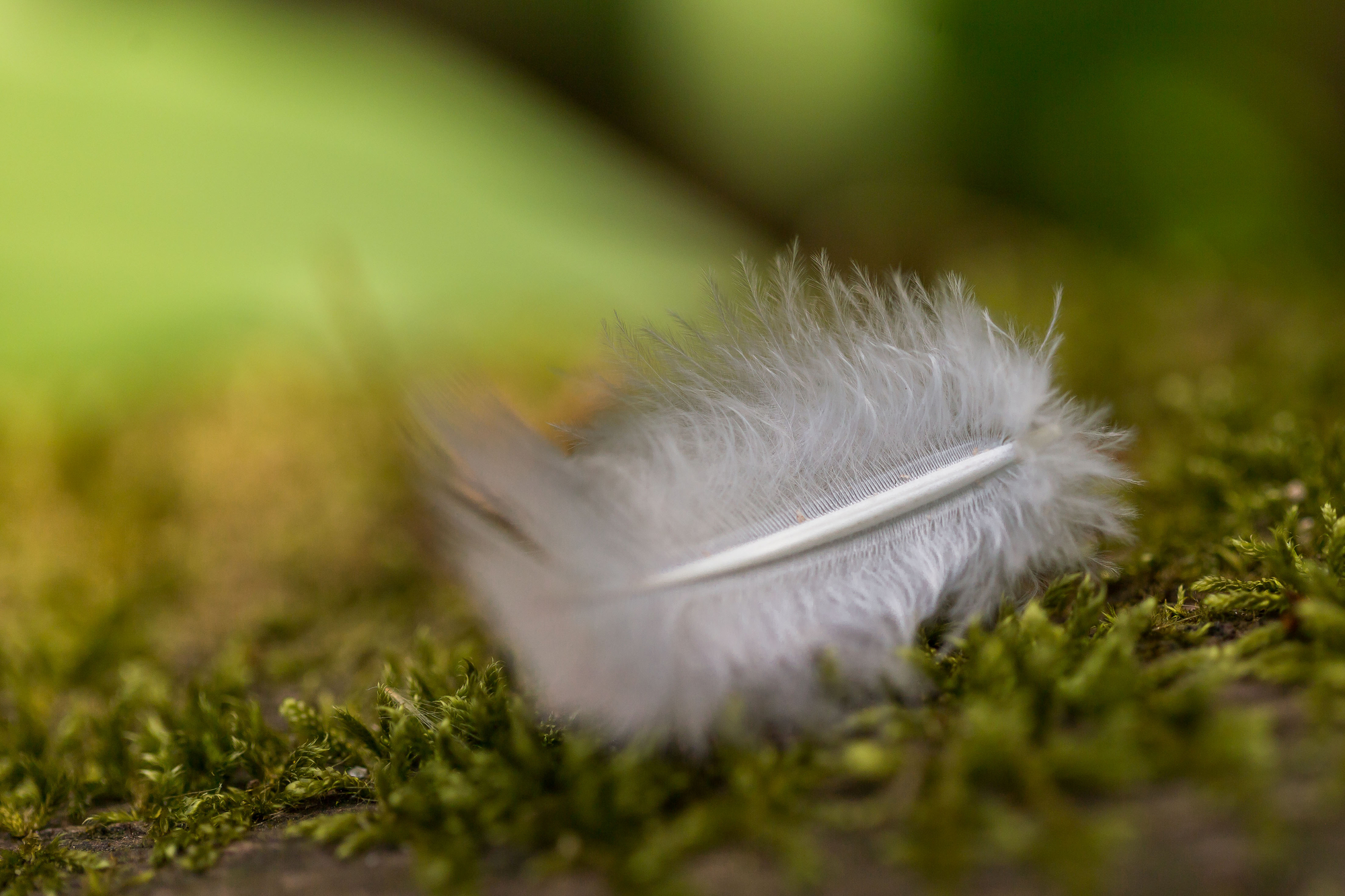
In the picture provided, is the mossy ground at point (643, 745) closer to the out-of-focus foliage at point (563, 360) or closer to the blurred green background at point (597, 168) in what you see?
the out-of-focus foliage at point (563, 360)

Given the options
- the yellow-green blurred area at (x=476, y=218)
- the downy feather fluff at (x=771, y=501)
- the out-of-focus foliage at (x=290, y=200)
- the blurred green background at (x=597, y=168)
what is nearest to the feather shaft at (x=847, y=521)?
the downy feather fluff at (x=771, y=501)

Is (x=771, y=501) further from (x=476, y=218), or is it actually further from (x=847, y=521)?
(x=476, y=218)

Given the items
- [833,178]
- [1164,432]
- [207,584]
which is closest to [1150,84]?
[833,178]

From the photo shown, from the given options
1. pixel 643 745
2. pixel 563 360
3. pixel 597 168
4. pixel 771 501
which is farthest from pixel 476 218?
pixel 643 745

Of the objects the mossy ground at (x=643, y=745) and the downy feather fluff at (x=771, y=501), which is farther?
the downy feather fluff at (x=771, y=501)

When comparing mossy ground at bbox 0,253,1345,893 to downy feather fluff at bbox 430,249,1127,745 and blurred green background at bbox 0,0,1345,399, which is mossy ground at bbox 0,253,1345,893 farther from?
blurred green background at bbox 0,0,1345,399

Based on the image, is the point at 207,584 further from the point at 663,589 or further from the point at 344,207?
the point at 344,207
